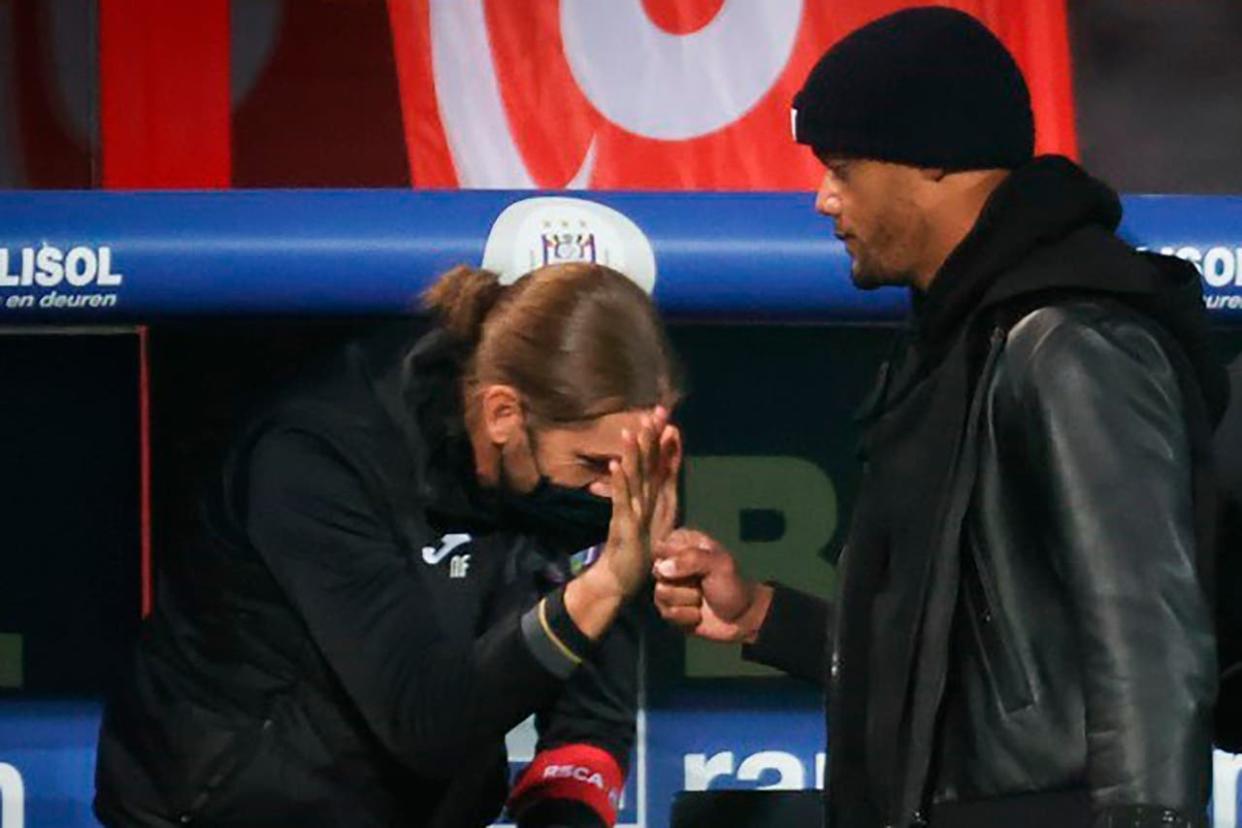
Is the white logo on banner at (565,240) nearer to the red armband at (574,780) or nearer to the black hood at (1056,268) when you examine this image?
the red armband at (574,780)

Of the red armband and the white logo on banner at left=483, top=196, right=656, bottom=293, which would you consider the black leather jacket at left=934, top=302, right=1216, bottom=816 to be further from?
the white logo on banner at left=483, top=196, right=656, bottom=293

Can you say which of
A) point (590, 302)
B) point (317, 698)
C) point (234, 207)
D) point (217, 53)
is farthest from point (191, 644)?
point (217, 53)

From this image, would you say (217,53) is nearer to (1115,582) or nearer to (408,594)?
(408,594)

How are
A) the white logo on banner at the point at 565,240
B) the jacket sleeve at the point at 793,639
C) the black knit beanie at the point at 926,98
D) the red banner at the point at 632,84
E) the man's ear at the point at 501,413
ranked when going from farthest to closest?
1. the red banner at the point at 632,84
2. the white logo on banner at the point at 565,240
3. the man's ear at the point at 501,413
4. the jacket sleeve at the point at 793,639
5. the black knit beanie at the point at 926,98

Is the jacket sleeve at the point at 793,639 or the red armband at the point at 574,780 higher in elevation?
the jacket sleeve at the point at 793,639

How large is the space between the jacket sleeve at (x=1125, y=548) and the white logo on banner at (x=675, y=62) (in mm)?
2637

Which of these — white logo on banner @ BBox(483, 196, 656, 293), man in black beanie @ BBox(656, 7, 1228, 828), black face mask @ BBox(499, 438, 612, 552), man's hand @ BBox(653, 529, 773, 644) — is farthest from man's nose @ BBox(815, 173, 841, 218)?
white logo on banner @ BBox(483, 196, 656, 293)

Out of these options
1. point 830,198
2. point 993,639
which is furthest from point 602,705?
point 993,639

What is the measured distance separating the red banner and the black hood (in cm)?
244

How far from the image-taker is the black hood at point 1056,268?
2.32 metres

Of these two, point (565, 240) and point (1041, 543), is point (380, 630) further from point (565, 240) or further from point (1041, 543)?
point (565, 240)

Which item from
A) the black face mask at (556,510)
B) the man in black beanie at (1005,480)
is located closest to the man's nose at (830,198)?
the man in black beanie at (1005,480)

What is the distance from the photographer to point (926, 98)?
95.7 inches

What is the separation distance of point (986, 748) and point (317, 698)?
1.06m
